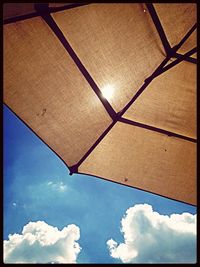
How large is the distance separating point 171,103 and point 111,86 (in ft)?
2.65

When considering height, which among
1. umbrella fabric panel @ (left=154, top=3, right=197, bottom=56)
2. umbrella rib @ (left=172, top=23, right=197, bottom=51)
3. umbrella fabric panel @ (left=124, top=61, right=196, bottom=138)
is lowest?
umbrella fabric panel @ (left=124, top=61, right=196, bottom=138)

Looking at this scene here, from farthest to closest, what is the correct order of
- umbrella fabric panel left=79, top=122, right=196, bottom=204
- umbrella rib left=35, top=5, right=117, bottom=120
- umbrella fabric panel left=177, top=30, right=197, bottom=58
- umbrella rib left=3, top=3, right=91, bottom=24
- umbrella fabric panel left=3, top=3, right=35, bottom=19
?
1. umbrella fabric panel left=79, top=122, right=196, bottom=204
2. umbrella fabric panel left=177, top=30, right=197, bottom=58
3. umbrella rib left=35, top=5, right=117, bottom=120
4. umbrella rib left=3, top=3, right=91, bottom=24
5. umbrella fabric panel left=3, top=3, right=35, bottom=19

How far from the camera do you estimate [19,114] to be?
276 cm

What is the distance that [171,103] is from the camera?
3.20 meters

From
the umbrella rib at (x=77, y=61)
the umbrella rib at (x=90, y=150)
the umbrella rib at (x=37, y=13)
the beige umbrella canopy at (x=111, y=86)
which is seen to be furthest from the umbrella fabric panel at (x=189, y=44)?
the umbrella rib at (x=37, y=13)

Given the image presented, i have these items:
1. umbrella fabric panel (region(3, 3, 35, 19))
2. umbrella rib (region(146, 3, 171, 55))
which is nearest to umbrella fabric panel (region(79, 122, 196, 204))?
umbrella rib (region(146, 3, 171, 55))

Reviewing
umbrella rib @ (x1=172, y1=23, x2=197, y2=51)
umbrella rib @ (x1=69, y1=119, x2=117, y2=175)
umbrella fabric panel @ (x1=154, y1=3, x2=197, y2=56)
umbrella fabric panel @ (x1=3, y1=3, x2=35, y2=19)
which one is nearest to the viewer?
umbrella fabric panel @ (x1=3, y1=3, x2=35, y2=19)

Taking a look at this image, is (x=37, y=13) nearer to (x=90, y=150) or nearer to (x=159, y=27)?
(x=159, y=27)

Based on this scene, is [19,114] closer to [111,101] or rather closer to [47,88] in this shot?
[47,88]

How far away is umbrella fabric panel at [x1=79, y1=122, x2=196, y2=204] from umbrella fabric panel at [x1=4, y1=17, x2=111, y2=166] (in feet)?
0.82

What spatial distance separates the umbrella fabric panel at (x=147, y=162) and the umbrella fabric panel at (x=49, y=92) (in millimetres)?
251

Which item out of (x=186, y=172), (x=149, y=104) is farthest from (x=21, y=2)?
(x=186, y=172)

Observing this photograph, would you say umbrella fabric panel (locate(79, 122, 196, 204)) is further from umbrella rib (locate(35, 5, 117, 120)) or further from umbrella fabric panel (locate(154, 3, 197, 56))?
umbrella fabric panel (locate(154, 3, 197, 56))

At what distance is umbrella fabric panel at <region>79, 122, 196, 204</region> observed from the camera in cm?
330
